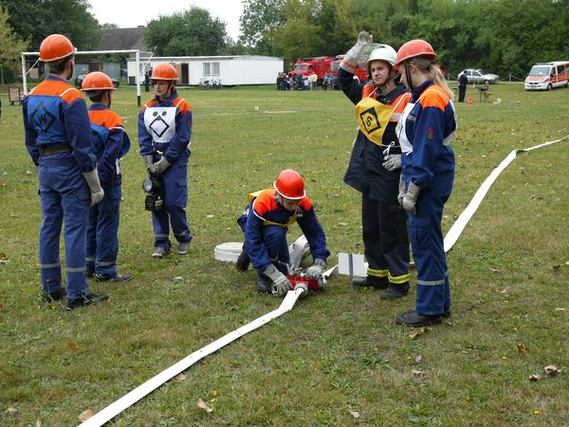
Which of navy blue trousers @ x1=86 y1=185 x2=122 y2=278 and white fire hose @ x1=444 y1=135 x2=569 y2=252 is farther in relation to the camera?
white fire hose @ x1=444 y1=135 x2=569 y2=252

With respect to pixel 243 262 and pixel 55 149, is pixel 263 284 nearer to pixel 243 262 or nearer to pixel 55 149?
pixel 243 262

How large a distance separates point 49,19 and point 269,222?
69862mm

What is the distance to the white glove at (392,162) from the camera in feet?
19.2

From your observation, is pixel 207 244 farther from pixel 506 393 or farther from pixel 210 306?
pixel 506 393

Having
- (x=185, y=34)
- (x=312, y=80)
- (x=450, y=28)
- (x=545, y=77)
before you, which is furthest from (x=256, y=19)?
(x=545, y=77)

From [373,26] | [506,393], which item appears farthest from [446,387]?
[373,26]

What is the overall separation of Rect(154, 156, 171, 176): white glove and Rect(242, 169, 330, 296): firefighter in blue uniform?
1.43m

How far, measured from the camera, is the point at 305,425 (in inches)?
161

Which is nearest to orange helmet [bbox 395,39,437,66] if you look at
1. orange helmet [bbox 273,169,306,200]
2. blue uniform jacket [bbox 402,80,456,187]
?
blue uniform jacket [bbox 402,80,456,187]

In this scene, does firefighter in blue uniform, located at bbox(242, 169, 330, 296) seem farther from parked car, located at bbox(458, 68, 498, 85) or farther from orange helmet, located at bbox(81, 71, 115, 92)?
parked car, located at bbox(458, 68, 498, 85)

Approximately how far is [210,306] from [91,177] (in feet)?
4.96

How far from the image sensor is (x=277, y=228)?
638cm

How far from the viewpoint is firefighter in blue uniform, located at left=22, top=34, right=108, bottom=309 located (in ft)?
18.8

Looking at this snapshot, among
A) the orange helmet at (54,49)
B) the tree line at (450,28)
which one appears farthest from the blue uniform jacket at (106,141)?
the tree line at (450,28)
